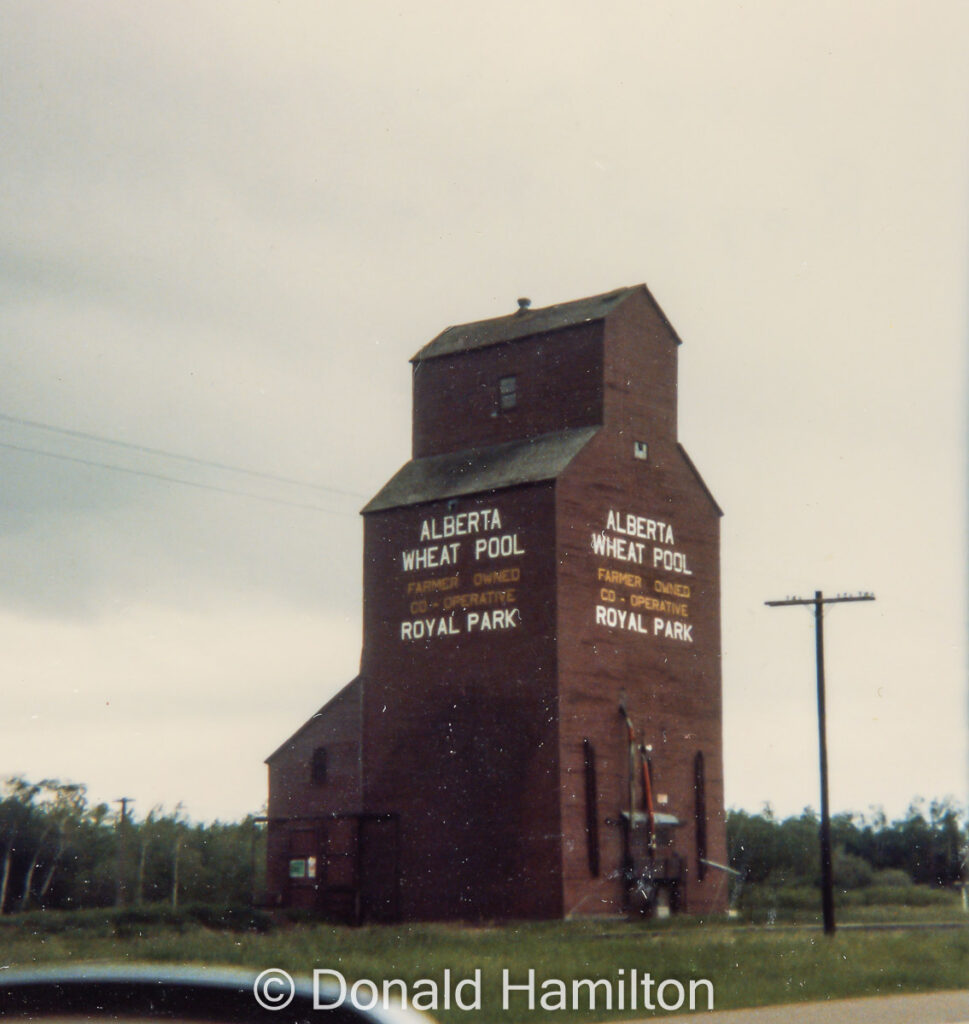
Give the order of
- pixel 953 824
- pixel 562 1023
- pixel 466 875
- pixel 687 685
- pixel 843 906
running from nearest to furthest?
pixel 562 1023 < pixel 466 875 < pixel 687 685 < pixel 843 906 < pixel 953 824

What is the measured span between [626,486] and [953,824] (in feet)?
225

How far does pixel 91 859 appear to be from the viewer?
92.1 metres

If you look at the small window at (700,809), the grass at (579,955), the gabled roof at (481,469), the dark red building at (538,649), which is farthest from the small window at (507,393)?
the grass at (579,955)

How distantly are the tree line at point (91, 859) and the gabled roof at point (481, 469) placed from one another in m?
39.3

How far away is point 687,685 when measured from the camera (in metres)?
41.2

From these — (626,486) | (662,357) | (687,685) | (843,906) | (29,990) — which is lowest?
(843,906)

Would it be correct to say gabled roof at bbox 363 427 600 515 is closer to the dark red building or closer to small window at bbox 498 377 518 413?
the dark red building

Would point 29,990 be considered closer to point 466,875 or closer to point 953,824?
point 466,875

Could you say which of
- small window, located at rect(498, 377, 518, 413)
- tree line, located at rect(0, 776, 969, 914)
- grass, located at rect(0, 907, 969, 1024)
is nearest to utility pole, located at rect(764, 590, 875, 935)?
grass, located at rect(0, 907, 969, 1024)

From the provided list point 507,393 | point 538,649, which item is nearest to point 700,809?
point 538,649

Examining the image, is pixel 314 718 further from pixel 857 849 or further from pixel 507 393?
pixel 857 849

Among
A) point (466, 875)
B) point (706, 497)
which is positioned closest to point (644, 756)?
point (466, 875)

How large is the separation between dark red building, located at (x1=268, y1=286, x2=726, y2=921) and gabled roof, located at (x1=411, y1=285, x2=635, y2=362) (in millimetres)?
87

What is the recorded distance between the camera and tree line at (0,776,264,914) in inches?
3420
